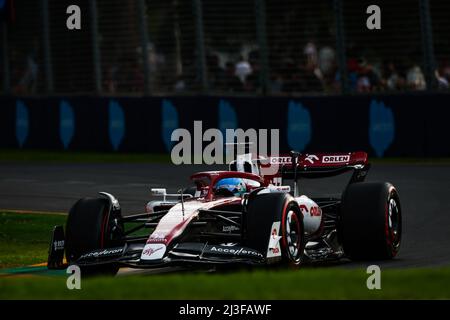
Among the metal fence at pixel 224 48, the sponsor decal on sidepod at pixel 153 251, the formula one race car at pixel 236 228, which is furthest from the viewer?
the metal fence at pixel 224 48

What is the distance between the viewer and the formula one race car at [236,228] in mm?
9805

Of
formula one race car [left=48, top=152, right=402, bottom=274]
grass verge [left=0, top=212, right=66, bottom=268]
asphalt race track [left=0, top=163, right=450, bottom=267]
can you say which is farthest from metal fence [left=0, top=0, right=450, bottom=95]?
formula one race car [left=48, top=152, right=402, bottom=274]

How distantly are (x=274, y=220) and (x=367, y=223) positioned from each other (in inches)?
47.9

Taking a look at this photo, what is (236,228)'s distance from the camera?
10898 mm

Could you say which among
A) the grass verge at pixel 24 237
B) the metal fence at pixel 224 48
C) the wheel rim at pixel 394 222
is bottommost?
the grass verge at pixel 24 237

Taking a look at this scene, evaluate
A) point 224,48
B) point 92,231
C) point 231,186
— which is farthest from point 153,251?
point 224,48

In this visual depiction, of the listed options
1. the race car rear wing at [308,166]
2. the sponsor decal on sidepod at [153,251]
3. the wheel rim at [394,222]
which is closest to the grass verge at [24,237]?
the sponsor decal on sidepod at [153,251]

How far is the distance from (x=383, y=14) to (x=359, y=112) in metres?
1.74

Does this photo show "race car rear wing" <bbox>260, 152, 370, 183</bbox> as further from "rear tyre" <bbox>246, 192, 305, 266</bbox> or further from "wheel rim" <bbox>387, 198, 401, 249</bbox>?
"rear tyre" <bbox>246, 192, 305, 266</bbox>

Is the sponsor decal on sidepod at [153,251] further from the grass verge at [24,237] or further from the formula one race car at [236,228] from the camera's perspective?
the grass verge at [24,237]

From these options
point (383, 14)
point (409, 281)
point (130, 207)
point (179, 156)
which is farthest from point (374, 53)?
point (409, 281)

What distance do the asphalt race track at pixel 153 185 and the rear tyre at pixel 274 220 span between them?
1.67 m
